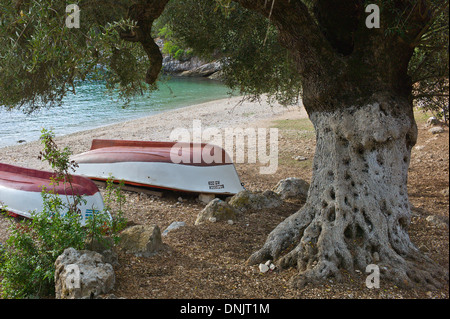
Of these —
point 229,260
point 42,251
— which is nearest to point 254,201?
point 229,260

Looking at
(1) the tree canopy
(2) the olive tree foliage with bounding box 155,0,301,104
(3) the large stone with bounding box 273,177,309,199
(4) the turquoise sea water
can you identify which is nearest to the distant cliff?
(4) the turquoise sea water

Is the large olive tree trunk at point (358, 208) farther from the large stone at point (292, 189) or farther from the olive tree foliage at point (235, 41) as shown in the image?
the olive tree foliage at point (235, 41)

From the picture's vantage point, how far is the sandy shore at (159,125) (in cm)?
1747

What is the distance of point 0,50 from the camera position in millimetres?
6637

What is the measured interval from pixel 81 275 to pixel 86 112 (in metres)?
27.0

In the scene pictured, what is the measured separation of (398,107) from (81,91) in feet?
126

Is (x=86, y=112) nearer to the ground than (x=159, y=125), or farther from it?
farther from it

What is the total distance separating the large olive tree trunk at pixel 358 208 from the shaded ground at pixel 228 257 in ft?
0.81

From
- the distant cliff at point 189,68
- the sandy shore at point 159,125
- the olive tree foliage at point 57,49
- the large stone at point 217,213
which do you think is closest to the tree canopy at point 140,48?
the olive tree foliage at point 57,49

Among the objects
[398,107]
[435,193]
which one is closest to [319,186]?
[398,107]

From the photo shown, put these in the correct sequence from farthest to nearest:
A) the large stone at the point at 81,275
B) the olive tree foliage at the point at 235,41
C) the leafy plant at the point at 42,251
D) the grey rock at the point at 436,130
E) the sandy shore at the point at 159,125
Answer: the sandy shore at the point at 159,125
the grey rock at the point at 436,130
the olive tree foliage at the point at 235,41
the leafy plant at the point at 42,251
the large stone at the point at 81,275

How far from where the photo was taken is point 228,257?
17.6 feet

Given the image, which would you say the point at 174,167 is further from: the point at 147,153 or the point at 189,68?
the point at 189,68

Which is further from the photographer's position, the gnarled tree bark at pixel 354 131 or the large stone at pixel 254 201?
the large stone at pixel 254 201
